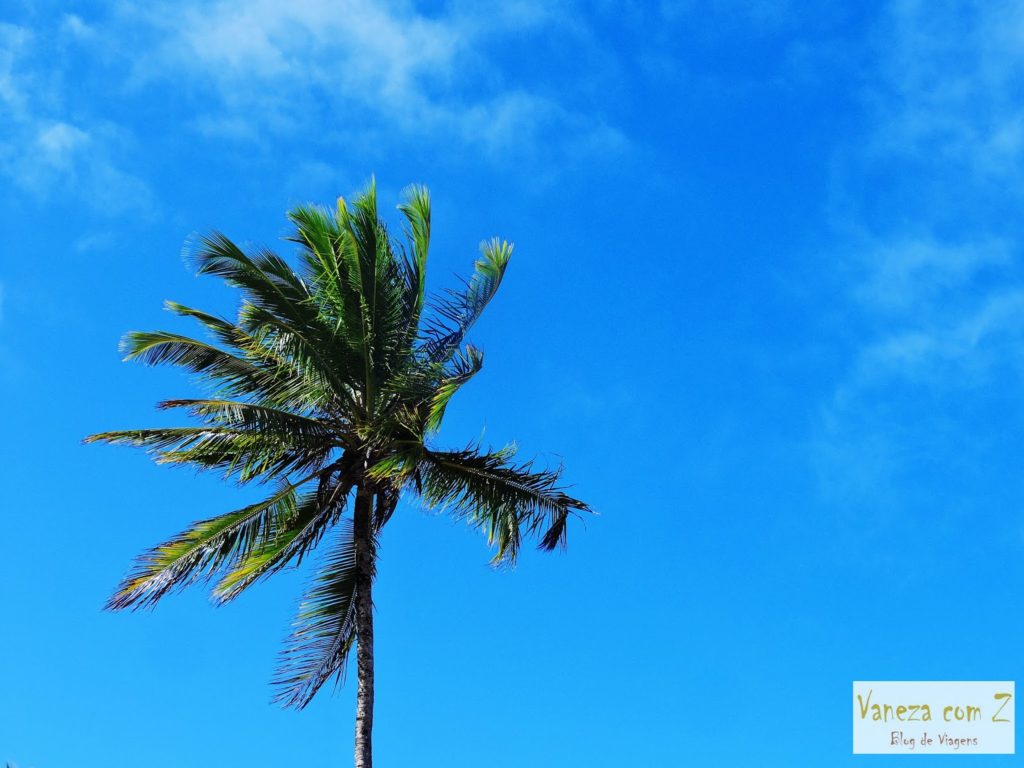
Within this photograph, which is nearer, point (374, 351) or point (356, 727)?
point (356, 727)

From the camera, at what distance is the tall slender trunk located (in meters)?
16.4

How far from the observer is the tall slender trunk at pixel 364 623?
16.4m

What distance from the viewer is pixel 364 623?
56.9ft

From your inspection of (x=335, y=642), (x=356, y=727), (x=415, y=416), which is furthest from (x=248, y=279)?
(x=356, y=727)

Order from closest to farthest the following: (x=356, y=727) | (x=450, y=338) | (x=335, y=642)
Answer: (x=356, y=727) → (x=335, y=642) → (x=450, y=338)

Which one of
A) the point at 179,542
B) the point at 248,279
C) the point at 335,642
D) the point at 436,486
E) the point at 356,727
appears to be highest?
the point at 248,279

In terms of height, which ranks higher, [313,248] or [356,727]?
[313,248]

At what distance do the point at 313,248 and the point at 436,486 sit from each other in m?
4.18

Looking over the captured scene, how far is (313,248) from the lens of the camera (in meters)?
18.0

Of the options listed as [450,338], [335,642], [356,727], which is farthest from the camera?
[450,338]

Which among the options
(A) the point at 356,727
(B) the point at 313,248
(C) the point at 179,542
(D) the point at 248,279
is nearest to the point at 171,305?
(D) the point at 248,279

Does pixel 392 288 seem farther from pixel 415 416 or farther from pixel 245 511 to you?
pixel 245 511

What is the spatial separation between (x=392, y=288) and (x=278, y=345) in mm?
2067

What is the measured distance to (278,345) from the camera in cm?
1778
